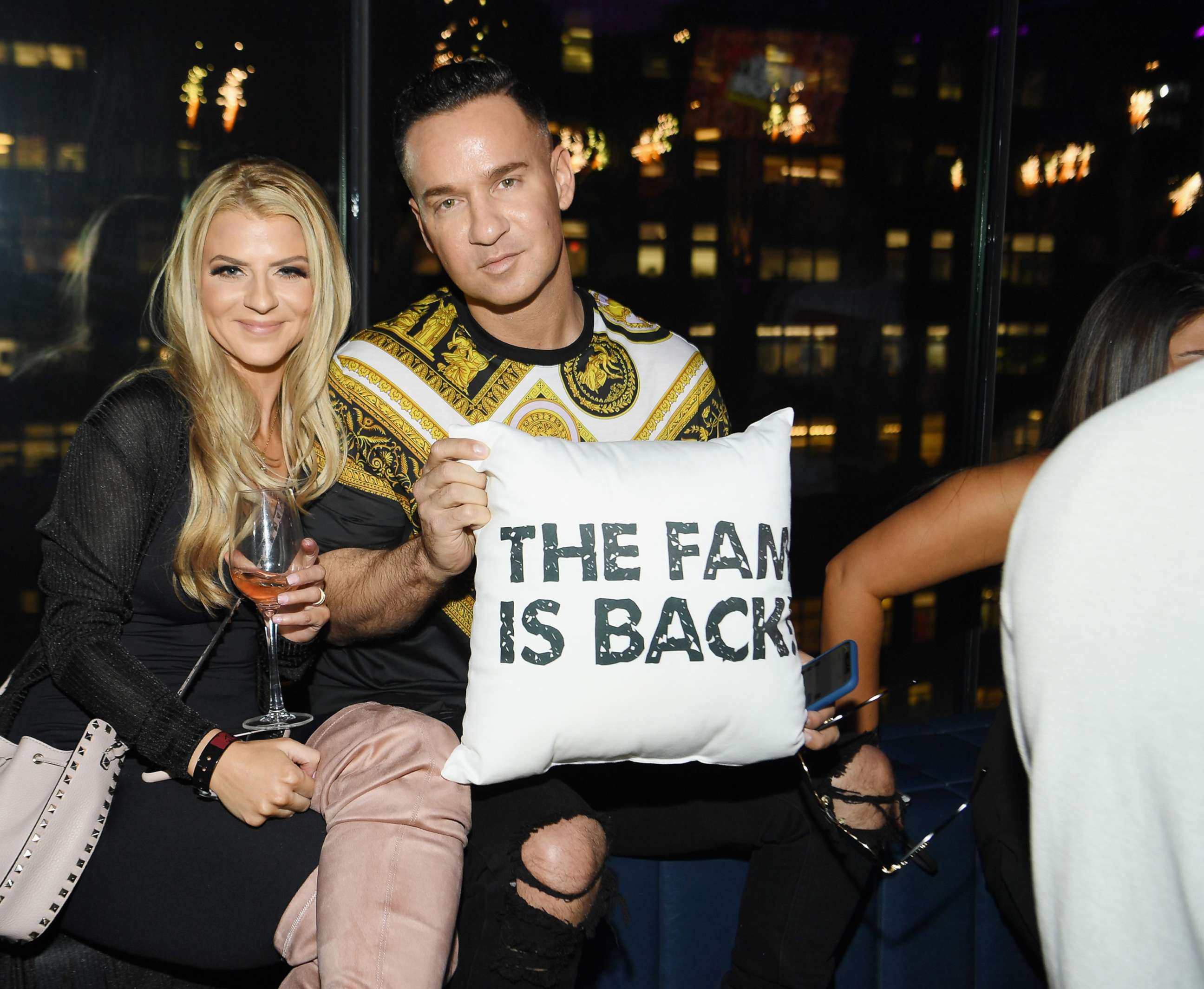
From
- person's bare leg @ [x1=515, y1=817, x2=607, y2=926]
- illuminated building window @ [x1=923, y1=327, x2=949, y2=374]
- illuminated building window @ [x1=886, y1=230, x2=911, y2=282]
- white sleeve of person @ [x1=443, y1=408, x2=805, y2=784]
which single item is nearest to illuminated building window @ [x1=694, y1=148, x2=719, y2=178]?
illuminated building window @ [x1=886, y1=230, x2=911, y2=282]

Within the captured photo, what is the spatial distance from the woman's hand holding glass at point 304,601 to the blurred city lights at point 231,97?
1.34 meters

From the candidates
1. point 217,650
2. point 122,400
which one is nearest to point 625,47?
point 122,400

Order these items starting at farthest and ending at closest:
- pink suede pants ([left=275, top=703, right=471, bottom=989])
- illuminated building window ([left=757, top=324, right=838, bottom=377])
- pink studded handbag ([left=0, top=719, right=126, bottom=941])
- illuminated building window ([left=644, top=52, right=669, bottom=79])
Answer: illuminated building window ([left=757, top=324, right=838, bottom=377])
illuminated building window ([left=644, top=52, right=669, bottom=79])
pink studded handbag ([left=0, top=719, right=126, bottom=941])
pink suede pants ([left=275, top=703, right=471, bottom=989])

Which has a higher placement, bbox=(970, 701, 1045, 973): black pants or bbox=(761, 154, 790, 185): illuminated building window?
bbox=(761, 154, 790, 185): illuminated building window

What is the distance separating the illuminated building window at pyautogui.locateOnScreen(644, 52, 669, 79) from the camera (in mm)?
2709

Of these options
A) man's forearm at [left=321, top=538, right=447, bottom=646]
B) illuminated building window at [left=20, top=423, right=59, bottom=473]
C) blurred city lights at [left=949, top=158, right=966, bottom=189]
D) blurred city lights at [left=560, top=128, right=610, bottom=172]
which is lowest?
man's forearm at [left=321, top=538, right=447, bottom=646]

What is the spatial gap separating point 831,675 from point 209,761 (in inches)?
36.2

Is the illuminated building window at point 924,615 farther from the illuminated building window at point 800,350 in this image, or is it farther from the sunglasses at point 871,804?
the sunglasses at point 871,804

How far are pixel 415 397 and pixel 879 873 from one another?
4.02ft

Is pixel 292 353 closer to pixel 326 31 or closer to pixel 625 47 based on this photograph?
pixel 326 31

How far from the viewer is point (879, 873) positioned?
5.97ft

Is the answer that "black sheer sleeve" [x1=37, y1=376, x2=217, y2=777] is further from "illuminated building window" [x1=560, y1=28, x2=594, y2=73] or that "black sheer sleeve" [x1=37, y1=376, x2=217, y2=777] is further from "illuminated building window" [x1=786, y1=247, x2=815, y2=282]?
"illuminated building window" [x1=786, y1=247, x2=815, y2=282]

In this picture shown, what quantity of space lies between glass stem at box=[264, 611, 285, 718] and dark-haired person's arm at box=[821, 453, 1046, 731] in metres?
1.00

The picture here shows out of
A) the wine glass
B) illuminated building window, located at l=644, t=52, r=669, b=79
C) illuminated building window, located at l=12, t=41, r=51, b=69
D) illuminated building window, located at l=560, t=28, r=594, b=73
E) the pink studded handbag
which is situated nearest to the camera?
the pink studded handbag
